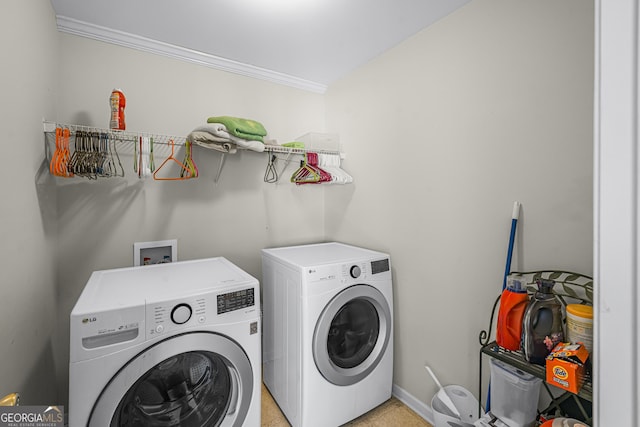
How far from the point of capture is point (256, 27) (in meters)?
1.80

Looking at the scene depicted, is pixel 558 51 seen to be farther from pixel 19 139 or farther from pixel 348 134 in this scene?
pixel 19 139

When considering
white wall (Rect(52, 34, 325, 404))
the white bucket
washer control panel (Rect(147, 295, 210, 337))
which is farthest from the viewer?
white wall (Rect(52, 34, 325, 404))

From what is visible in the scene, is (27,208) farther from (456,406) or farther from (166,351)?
(456,406)

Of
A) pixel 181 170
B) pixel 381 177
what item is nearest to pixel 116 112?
pixel 181 170

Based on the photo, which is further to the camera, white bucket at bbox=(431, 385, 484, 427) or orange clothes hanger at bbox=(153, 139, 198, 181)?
orange clothes hanger at bbox=(153, 139, 198, 181)

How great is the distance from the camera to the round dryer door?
5.35ft

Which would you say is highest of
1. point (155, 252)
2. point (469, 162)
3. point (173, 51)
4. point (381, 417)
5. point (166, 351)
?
point (173, 51)

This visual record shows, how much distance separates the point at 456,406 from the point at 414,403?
0.35 meters

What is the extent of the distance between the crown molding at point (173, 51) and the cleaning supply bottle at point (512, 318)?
7.35 ft

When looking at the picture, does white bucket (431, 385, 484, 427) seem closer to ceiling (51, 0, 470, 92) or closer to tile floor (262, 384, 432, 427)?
tile floor (262, 384, 432, 427)

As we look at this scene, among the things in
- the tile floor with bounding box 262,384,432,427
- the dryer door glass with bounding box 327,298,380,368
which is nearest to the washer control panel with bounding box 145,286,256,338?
the dryer door glass with bounding box 327,298,380,368

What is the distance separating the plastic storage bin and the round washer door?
1139mm

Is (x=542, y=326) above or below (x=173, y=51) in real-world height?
below

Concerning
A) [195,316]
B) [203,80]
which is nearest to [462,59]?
[203,80]
